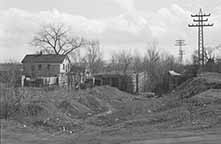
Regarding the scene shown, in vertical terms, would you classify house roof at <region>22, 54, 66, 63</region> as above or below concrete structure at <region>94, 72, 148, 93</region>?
above

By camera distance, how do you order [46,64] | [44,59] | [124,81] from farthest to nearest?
[44,59]
[46,64]
[124,81]

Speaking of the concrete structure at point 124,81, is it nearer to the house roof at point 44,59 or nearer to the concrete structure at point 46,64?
the concrete structure at point 46,64

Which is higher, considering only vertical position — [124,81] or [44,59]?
[44,59]

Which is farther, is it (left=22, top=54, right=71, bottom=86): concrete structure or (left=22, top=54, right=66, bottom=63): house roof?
(left=22, top=54, right=66, bottom=63): house roof

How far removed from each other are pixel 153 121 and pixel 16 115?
5.97 metres

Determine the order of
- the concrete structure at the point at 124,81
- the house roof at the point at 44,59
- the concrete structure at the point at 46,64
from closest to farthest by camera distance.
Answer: the concrete structure at the point at 124,81
the concrete structure at the point at 46,64
the house roof at the point at 44,59

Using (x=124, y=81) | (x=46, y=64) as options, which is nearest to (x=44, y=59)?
(x=46, y=64)

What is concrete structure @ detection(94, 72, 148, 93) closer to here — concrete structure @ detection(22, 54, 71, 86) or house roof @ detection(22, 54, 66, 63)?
concrete structure @ detection(22, 54, 71, 86)

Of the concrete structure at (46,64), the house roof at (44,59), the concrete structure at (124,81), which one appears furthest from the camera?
the house roof at (44,59)

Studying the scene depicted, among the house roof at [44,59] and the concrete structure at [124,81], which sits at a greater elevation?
the house roof at [44,59]

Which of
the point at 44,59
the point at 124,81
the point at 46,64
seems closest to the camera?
the point at 124,81

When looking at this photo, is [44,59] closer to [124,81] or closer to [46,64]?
[46,64]

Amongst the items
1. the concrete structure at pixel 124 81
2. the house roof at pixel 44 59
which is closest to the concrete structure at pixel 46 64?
Answer: the house roof at pixel 44 59

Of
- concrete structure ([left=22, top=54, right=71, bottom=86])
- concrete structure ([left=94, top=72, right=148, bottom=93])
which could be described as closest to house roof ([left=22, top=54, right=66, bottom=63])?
concrete structure ([left=22, top=54, right=71, bottom=86])
